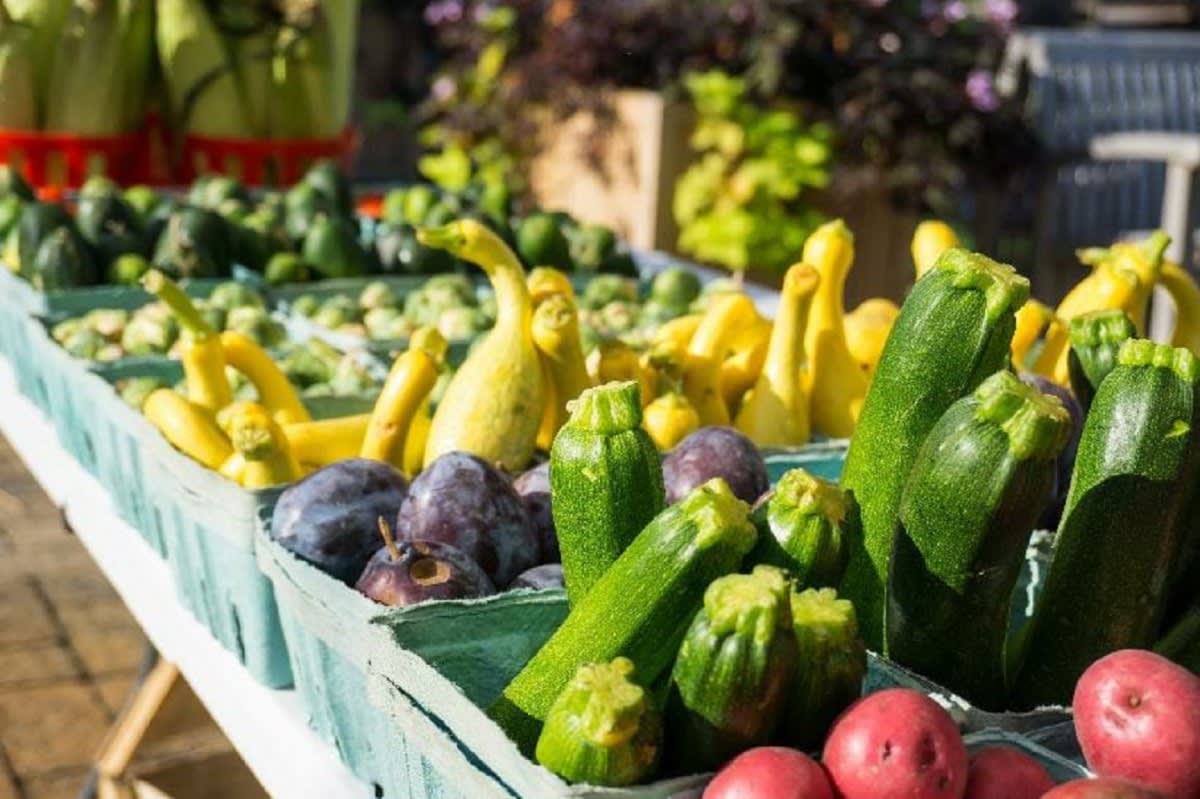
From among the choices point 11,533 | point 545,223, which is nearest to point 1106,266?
point 545,223

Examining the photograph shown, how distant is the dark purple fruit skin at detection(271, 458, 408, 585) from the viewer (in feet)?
3.86

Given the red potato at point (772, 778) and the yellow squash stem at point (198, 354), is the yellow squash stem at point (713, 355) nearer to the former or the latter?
the yellow squash stem at point (198, 354)

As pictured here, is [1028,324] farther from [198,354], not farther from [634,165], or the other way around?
[634,165]

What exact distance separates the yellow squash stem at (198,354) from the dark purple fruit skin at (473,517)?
51 cm

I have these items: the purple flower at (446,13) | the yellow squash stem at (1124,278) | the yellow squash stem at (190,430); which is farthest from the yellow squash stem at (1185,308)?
the purple flower at (446,13)

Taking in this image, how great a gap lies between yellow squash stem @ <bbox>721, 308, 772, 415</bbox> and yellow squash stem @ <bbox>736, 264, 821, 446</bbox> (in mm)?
79

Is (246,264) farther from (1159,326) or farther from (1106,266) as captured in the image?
(1159,326)

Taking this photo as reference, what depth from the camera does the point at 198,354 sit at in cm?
164

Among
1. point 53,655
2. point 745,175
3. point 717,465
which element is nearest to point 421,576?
point 717,465

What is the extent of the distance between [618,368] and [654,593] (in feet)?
2.41

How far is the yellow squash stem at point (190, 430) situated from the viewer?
150 centimetres

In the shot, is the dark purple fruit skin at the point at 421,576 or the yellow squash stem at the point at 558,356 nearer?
the dark purple fruit skin at the point at 421,576

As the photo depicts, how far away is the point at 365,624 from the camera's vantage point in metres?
1.03

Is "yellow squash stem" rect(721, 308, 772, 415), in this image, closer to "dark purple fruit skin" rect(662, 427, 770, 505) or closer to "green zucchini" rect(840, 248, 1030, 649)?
"dark purple fruit skin" rect(662, 427, 770, 505)
